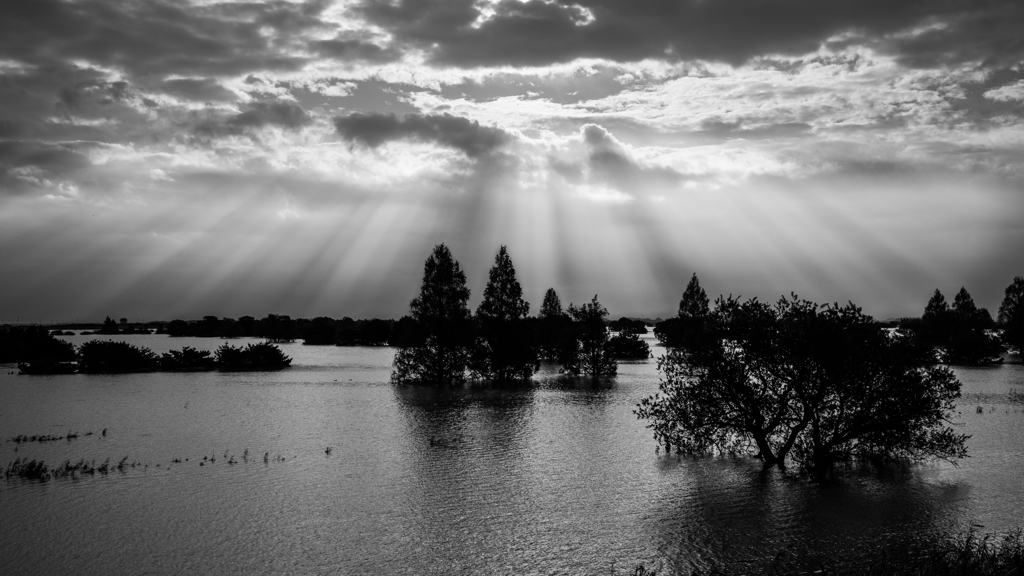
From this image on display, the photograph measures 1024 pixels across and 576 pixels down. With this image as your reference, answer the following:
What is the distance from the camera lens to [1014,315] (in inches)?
4616

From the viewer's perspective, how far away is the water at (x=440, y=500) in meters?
18.4

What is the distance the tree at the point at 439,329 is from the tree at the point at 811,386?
43.6m

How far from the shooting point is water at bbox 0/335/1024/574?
18.4 metres

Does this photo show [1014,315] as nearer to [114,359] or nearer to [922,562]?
[922,562]

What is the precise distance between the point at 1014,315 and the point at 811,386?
119m

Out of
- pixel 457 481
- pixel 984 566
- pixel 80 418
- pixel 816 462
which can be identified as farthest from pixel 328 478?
pixel 80 418

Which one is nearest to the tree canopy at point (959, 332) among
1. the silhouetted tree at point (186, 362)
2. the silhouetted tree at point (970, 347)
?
the silhouetted tree at point (970, 347)

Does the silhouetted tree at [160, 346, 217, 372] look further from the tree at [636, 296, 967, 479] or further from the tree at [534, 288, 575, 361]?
the tree at [636, 296, 967, 479]

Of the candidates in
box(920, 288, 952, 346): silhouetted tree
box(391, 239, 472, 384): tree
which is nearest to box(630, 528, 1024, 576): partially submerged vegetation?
box(391, 239, 472, 384): tree

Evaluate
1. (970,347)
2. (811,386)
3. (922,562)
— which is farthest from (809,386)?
(970,347)

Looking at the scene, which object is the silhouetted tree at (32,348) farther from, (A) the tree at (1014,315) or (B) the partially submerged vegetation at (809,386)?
(A) the tree at (1014,315)

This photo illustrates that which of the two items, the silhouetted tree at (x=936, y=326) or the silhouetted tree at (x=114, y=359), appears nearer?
the silhouetted tree at (x=114, y=359)

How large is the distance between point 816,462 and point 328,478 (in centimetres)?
1983

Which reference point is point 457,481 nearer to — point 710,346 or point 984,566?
point 710,346
